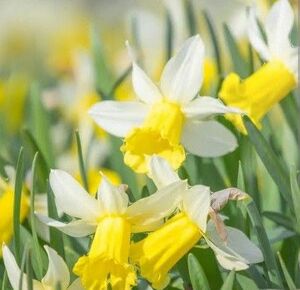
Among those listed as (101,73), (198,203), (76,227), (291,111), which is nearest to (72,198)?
(76,227)

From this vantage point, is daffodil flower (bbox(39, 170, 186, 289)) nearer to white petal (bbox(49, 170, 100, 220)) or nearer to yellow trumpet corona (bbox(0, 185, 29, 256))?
white petal (bbox(49, 170, 100, 220))

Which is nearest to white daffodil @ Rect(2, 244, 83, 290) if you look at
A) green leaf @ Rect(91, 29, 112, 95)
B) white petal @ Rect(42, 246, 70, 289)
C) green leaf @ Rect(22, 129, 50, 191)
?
white petal @ Rect(42, 246, 70, 289)

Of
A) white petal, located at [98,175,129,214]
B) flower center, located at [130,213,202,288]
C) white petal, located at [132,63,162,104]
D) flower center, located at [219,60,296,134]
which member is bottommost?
flower center, located at [130,213,202,288]

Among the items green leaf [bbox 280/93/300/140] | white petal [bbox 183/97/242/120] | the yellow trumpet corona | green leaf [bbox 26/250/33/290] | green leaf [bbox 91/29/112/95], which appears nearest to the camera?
green leaf [bbox 26/250/33/290]

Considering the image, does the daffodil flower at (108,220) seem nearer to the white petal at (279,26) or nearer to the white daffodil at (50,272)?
the white daffodil at (50,272)

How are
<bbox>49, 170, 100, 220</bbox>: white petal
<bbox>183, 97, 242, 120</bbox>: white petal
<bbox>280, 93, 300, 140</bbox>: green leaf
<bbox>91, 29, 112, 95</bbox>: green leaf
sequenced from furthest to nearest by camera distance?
<bbox>91, 29, 112, 95</bbox>: green leaf, <bbox>280, 93, 300, 140</bbox>: green leaf, <bbox>183, 97, 242, 120</bbox>: white petal, <bbox>49, 170, 100, 220</bbox>: white petal

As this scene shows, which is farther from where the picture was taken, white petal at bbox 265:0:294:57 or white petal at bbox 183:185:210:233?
white petal at bbox 265:0:294:57

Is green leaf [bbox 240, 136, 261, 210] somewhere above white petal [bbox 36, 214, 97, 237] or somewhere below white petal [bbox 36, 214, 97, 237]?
below
